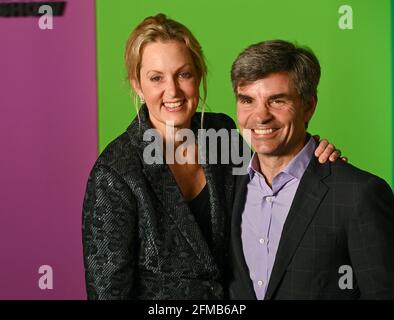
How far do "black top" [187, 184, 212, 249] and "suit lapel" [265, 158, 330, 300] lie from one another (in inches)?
9.6

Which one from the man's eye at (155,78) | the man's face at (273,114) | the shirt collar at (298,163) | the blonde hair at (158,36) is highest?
the blonde hair at (158,36)

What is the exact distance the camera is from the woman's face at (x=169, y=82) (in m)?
2.39

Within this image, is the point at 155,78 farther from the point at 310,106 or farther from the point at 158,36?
the point at 310,106

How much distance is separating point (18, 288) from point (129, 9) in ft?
4.64

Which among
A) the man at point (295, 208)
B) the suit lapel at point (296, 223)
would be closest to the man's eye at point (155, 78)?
the man at point (295, 208)

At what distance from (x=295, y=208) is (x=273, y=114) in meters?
0.28

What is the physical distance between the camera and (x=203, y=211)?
2396 millimetres

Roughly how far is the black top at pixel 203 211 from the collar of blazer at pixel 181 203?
0.03 m

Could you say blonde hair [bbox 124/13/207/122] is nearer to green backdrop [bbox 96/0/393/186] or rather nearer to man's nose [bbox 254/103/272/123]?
man's nose [bbox 254/103/272/123]

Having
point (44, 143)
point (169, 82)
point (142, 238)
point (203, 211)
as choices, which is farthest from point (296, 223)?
point (44, 143)

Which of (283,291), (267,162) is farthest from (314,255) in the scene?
(267,162)

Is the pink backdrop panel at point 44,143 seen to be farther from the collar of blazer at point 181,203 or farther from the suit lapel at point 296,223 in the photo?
the suit lapel at point 296,223

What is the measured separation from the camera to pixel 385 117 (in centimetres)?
381
